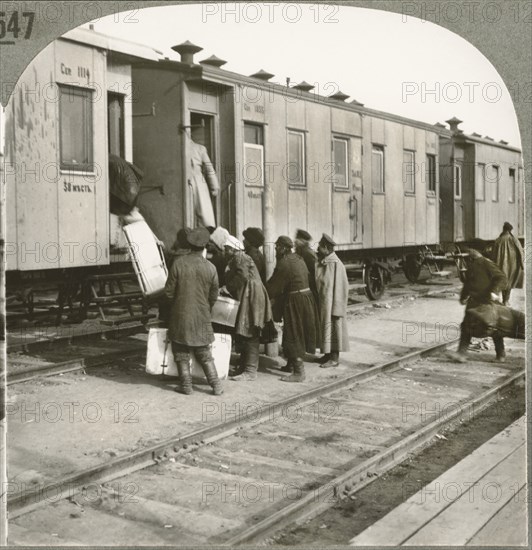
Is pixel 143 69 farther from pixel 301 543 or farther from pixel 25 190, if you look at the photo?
pixel 301 543

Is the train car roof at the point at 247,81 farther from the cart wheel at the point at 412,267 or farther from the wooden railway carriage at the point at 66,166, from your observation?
the cart wheel at the point at 412,267

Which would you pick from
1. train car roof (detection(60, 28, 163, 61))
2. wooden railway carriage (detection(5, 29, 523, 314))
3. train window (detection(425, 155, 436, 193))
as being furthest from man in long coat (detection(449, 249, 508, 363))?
train window (detection(425, 155, 436, 193))

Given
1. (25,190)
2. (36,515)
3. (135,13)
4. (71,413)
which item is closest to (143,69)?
(25,190)

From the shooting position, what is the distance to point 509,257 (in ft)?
15.5

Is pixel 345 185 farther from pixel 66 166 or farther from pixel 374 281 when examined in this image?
pixel 66 166

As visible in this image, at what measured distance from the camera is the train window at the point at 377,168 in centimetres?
1291

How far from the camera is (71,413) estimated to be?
6742 mm

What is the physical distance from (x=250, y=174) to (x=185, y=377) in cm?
469

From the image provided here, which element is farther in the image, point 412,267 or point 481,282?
point 412,267

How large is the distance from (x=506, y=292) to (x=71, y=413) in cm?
386

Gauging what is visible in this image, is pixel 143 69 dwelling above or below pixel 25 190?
above

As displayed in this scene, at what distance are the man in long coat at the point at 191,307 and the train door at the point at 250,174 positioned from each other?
3.31 meters

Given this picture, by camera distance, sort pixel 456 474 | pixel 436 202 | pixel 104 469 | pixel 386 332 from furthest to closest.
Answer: pixel 436 202 → pixel 386 332 → pixel 104 469 → pixel 456 474

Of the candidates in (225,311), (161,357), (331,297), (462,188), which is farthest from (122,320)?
(462,188)
